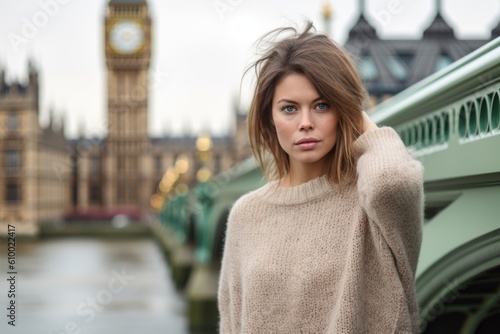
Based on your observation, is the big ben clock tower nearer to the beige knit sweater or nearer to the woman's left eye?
the beige knit sweater

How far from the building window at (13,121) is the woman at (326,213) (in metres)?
54.9

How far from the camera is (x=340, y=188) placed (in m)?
1.79

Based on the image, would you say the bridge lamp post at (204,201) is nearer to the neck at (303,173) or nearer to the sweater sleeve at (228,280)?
the sweater sleeve at (228,280)

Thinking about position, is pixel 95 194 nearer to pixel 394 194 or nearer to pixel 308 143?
pixel 308 143

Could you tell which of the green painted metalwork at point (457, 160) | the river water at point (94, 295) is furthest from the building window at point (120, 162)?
the green painted metalwork at point (457, 160)

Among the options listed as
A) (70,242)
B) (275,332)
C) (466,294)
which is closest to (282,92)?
(275,332)

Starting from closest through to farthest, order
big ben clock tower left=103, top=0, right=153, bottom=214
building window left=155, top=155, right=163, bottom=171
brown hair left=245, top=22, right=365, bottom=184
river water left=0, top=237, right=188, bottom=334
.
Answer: brown hair left=245, top=22, right=365, bottom=184, river water left=0, top=237, right=188, bottom=334, big ben clock tower left=103, top=0, right=153, bottom=214, building window left=155, top=155, right=163, bottom=171

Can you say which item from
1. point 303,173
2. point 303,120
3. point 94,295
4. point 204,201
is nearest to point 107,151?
point 94,295

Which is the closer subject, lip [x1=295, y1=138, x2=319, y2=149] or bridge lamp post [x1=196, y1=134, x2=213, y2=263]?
lip [x1=295, y1=138, x2=319, y2=149]

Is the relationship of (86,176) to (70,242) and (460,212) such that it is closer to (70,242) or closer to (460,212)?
(70,242)

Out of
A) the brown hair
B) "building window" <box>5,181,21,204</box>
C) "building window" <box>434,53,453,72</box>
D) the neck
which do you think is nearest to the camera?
the brown hair

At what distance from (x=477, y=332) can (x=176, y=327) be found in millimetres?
10467

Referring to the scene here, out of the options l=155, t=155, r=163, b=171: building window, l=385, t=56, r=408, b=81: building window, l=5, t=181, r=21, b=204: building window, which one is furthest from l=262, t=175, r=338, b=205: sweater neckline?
l=155, t=155, r=163, b=171: building window

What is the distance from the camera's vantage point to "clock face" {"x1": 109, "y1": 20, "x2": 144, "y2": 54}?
70.1 metres
